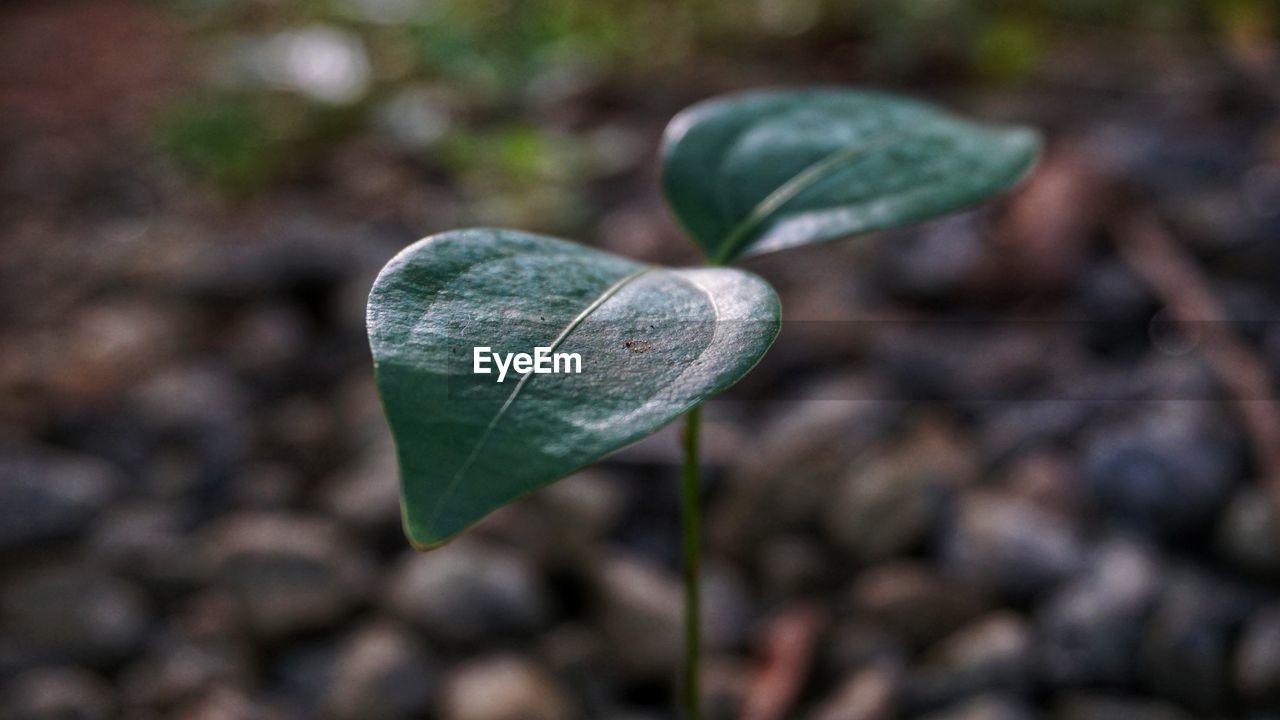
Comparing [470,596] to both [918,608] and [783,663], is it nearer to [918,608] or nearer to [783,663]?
[783,663]

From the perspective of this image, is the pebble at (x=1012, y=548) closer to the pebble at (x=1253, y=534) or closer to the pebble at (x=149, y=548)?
the pebble at (x=1253, y=534)

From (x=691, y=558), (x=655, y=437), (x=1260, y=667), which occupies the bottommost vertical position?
(x=655, y=437)

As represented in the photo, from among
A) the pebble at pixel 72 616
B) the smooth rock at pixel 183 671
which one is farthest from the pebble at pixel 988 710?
the pebble at pixel 72 616

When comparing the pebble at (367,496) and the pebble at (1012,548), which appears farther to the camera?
the pebble at (367,496)

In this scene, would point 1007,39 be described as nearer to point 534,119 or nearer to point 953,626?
point 534,119

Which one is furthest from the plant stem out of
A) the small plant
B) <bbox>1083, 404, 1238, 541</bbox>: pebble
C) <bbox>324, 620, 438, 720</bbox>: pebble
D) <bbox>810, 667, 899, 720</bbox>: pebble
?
<bbox>1083, 404, 1238, 541</bbox>: pebble

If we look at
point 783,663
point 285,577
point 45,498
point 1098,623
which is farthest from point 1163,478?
point 45,498
